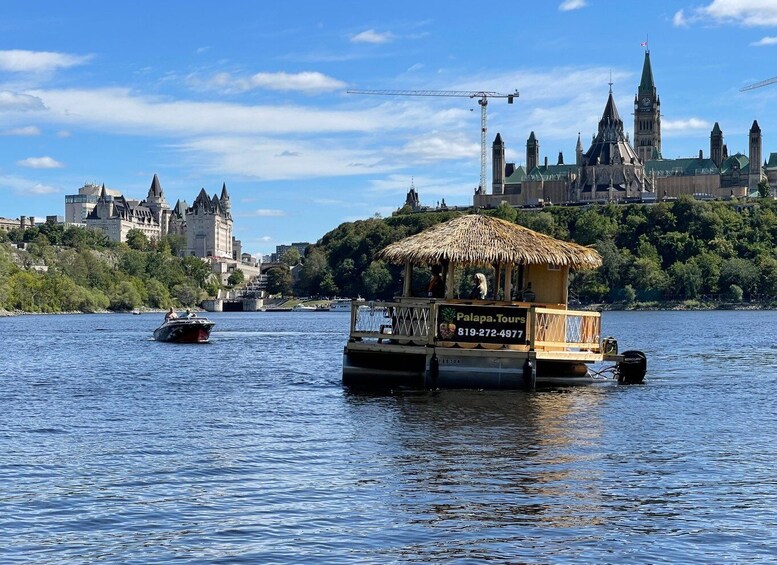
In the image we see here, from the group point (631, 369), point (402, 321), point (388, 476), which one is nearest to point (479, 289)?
point (402, 321)

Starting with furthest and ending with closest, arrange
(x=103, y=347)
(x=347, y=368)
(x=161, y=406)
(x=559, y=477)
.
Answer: (x=103, y=347), (x=347, y=368), (x=161, y=406), (x=559, y=477)

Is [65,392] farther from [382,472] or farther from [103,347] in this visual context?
[103,347]

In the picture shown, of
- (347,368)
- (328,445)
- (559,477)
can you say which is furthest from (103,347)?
(559,477)

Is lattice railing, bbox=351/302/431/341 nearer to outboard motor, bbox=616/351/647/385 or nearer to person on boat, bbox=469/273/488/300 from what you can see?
person on boat, bbox=469/273/488/300

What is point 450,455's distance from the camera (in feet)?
80.6

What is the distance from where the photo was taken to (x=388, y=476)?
72.6ft

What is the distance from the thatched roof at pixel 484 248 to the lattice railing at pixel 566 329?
1.52 metres

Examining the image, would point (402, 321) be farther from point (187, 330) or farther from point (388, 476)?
point (187, 330)

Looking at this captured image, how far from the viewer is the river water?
56.1 ft

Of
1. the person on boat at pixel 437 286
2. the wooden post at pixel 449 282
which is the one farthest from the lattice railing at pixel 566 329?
the person on boat at pixel 437 286

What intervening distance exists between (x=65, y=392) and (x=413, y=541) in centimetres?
2639

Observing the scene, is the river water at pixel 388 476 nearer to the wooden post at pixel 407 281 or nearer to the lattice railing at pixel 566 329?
the lattice railing at pixel 566 329

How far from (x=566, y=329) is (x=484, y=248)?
3.73 metres

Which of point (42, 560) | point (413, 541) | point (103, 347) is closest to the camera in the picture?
point (42, 560)
